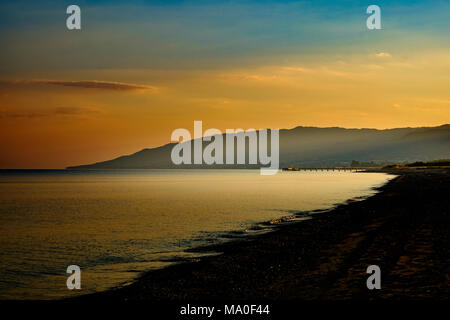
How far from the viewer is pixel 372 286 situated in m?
12.7

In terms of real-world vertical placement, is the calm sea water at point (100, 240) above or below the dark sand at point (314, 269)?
below

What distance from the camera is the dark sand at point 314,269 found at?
12625 mm

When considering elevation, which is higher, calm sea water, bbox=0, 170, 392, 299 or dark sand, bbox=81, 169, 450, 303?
dark sand, bbox=81, 169, 450, 303

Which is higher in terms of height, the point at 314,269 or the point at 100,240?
the point at 314,269

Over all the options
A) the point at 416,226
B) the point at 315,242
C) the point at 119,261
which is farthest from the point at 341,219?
the point at 119,261

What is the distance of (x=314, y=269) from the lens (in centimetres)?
1550

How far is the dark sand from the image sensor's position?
12625 millimetres

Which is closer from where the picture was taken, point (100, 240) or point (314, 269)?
point (314, 269)

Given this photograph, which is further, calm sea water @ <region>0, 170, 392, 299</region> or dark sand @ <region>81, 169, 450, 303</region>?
calm sea water @ <region>0, 170, 392, 299</region>

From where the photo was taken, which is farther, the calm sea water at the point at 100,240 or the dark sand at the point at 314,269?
the calm sea water at the point at 100,240
